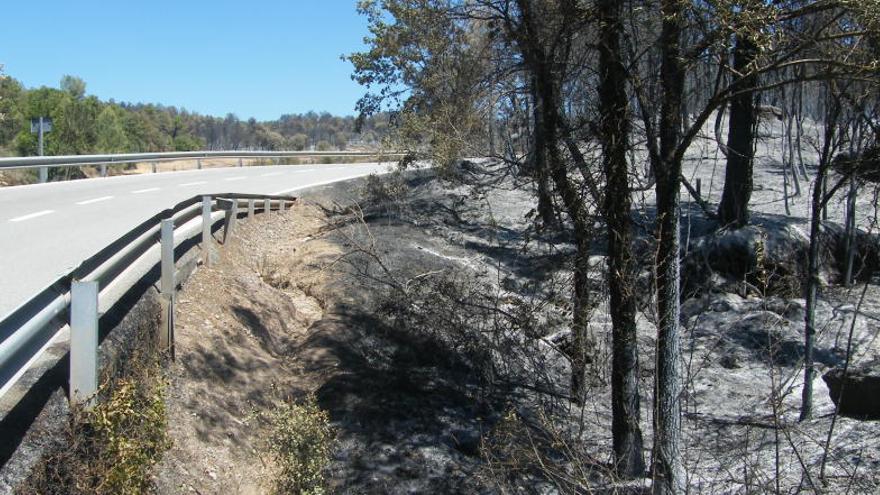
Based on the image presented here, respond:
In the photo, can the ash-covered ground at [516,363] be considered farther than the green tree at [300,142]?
No

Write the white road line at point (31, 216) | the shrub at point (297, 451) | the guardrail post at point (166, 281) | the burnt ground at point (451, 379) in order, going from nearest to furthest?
the shrub at point (297, 451) → the burnt ground at point (451, 379) → the guardrail post at point (166, 281) → the white road line at point (31, 216)

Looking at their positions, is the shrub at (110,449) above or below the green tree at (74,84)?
below

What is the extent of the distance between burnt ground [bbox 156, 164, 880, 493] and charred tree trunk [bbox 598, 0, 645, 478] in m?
0.44

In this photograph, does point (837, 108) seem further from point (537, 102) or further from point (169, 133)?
point (169, 133)

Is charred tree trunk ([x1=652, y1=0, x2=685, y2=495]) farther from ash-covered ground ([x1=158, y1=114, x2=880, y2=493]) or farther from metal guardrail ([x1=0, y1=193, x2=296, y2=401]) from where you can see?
metal guardrail ([x1=0, y1=193, x2=296, y2=401])

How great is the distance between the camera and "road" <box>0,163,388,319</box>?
8867 mm

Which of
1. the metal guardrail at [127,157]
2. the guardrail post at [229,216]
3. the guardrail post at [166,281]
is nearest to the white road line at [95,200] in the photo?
the metal guardrail at [127,157]

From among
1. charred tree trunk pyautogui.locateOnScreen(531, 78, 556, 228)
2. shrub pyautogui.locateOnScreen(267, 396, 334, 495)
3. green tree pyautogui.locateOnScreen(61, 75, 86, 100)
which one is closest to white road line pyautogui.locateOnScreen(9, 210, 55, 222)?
shrub pyautogui.locateOnScreen(267, 396, 334, 495)

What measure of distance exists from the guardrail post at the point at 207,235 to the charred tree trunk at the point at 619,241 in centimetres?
512

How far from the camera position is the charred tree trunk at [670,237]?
7.14 metres

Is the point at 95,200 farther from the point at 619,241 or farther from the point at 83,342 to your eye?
the point at 83,342

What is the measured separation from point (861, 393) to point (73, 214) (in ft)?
40.0

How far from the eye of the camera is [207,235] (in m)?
10.5

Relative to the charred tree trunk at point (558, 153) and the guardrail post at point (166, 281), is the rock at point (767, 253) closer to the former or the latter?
the charred tree trunk at point (558, 153)
